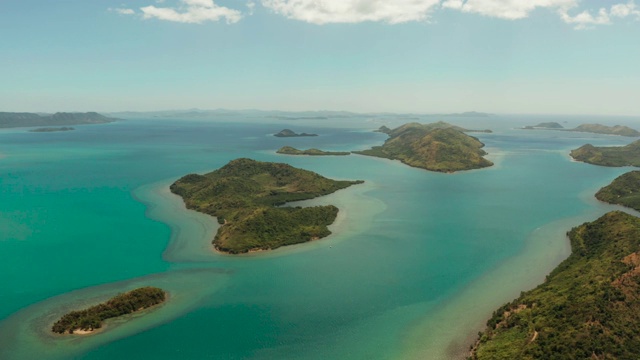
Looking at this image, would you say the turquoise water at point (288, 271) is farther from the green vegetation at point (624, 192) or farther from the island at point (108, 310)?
the green vegetation at point (624, 192)

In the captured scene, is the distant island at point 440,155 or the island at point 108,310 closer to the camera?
the island at point 108,310

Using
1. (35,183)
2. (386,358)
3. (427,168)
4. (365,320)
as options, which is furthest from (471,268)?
(35,183)

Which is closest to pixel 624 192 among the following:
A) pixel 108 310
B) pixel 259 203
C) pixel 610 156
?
pixel 610 156

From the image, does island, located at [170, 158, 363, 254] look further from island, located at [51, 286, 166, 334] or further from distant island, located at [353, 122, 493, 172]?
distant island, located at [353, 122, 493, 172]

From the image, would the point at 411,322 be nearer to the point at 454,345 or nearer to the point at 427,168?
the point at 454,345

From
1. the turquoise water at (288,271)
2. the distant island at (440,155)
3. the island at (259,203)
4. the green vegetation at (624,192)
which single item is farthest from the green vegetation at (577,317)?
the distant island at (440,155)

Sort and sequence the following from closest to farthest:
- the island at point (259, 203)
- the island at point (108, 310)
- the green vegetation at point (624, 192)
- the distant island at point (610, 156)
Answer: the island at point (108, 310) → the island at point (259, 203) → the green vegetation at point (624, 192) → the distant island at point (610, 156)
